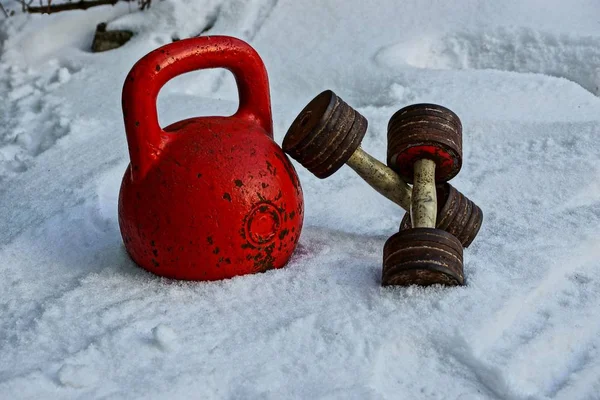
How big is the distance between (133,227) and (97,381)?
48cm

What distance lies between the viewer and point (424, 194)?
2.23 metres

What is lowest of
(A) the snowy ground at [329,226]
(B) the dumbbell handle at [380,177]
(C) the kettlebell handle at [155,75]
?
(A) the snowy ground at [329,226]

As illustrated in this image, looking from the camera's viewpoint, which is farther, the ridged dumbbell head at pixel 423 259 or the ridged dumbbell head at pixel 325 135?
the ridged dumbbell head at pixel 325 135

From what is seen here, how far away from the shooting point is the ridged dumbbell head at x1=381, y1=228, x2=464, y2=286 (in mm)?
2020

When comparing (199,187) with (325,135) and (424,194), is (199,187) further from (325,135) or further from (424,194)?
(424,194)

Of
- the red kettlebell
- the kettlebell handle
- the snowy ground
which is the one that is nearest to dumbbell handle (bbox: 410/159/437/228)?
the snowy ground

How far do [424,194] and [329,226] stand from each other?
0.44 metres

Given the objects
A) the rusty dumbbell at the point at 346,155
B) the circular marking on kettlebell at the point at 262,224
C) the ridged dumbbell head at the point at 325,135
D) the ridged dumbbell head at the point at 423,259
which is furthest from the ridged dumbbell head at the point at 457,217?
the circular marking on kettlebell at the point at 262,224

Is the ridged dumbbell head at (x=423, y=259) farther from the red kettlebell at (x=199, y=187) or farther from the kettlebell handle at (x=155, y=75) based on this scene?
the kettlebell handle at (x=155, y=75)

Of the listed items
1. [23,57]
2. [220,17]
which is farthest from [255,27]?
[23,57]

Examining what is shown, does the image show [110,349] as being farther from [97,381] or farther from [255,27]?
[255,27]

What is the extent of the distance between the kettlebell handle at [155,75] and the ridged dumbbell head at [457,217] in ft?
2.17

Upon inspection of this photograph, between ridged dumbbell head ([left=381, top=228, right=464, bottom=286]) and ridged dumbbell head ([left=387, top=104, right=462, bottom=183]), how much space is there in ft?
0.99

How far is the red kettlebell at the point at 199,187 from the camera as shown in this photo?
81.3 inches
